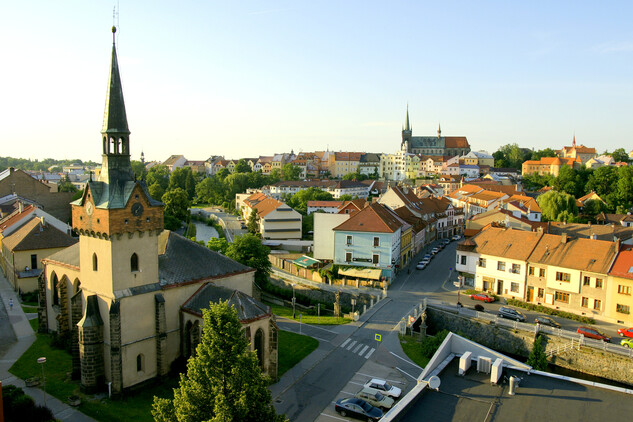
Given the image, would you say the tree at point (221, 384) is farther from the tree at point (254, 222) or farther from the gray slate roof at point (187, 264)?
the tree at point (254, 222)

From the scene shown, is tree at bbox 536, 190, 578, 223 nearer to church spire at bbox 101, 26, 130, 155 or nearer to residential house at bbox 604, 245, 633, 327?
residential house at bbox 604, 245, 633, 327

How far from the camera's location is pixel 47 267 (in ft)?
115

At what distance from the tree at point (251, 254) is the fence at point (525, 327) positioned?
58.4ft

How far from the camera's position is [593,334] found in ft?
124

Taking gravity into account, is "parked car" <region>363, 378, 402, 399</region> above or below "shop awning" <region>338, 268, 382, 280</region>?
below

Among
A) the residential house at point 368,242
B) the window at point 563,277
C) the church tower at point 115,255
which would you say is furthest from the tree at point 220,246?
the window at point 563,277

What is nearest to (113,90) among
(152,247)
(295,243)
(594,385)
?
(152,247)

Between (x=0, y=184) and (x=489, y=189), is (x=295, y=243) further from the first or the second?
(x=489, y=189)

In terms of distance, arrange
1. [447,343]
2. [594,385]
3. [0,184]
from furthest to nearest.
Result: [0,184] < [447,343] < [594,385]

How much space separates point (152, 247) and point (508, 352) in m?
30.7

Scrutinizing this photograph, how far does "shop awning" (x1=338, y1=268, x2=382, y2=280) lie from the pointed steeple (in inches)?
1266

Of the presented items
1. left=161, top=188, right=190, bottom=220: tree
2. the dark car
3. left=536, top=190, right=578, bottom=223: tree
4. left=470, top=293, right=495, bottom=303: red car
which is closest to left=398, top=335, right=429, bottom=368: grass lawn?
the dark car

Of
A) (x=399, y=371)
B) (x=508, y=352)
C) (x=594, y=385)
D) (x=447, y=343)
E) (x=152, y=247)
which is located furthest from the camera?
(x=508, y=352)

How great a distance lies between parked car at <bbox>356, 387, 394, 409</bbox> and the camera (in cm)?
2718
